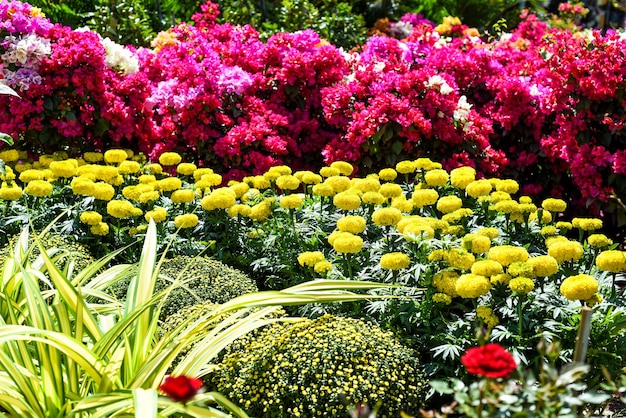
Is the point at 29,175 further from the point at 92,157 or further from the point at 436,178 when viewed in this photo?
the point at 436,178

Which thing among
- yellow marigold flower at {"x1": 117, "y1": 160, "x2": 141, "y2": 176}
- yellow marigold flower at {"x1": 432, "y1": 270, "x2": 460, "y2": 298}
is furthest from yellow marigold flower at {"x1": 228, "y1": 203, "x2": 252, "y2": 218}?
yellow marigold flower at {"x1": 432, "y1": 270, "x2": 460, "y2": 298}

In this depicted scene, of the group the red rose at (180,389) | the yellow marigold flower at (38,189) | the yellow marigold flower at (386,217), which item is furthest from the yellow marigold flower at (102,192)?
the red rose at (180,389)

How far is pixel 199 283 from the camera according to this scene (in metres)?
3.65

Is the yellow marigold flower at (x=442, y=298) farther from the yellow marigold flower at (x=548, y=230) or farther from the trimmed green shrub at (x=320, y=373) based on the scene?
the yellow marigold flower at (x=548, y=230)

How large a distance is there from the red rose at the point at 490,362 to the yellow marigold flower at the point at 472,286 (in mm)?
1443

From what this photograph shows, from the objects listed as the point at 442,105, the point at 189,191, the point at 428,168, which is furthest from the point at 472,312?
the point at 442,105

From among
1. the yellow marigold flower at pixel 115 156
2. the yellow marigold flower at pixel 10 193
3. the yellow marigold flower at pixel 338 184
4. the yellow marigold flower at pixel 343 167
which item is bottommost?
the yellow marigold flower at pixel 10 193

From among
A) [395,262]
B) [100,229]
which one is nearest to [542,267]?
[395,262]

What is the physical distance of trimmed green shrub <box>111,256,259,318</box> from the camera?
3.55 m

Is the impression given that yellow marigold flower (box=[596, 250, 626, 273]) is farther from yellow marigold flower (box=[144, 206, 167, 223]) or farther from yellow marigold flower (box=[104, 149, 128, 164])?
yellow marigold flower (box=[104, 149, 128, 164])

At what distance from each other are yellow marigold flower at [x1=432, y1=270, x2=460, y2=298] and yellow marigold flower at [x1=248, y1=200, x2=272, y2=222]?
1.12 metres

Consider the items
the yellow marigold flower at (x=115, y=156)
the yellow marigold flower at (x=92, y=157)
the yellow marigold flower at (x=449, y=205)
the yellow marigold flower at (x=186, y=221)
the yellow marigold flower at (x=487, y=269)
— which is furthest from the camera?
the yellow marigold flower at (x=92, y=157)

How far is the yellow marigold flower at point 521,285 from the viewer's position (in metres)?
2.91

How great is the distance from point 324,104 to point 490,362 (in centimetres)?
412
